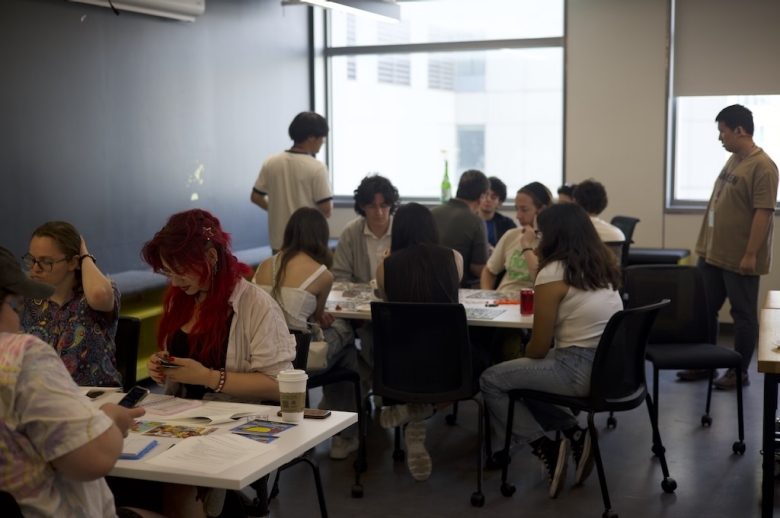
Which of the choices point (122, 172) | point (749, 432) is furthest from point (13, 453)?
point (122, 172)

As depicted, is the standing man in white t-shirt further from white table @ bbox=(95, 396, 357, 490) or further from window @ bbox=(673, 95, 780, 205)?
white table @ bbox=(95, 396, 357, 490)

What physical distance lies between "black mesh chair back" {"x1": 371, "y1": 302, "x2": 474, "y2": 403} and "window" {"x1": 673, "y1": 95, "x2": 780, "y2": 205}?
4.54m

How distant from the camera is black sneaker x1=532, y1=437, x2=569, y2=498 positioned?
142 inches

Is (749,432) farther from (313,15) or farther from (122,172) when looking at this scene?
(313,15)

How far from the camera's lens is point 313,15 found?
8266 mm

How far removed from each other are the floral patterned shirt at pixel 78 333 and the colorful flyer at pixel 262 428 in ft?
2.98

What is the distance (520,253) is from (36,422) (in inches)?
131

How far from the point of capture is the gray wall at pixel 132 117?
507 cm

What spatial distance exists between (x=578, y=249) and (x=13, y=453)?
244cm

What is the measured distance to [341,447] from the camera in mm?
4184


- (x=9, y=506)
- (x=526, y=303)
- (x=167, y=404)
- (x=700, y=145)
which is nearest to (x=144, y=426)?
(x=167, y=404)

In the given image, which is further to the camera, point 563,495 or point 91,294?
point 563,495

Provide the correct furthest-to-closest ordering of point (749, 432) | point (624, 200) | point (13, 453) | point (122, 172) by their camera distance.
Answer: point (624, 200) → point (122, 172) → point (749, 432) → point (13, 453)

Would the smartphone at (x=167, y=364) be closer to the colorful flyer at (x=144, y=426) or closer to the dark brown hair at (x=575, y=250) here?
the colorful flyer at (x=144, y=426)
